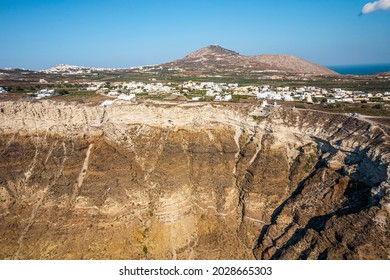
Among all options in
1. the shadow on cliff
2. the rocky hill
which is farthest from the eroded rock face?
the rocky hill

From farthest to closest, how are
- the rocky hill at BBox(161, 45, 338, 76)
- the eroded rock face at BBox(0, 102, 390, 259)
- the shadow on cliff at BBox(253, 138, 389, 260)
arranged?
1. the rocky hill at BBox(161, 45, 338, 76)
2. the eroded rock face at BBox(0, 102, 390, 259)
3. the shadow on cliff at BBox(253, 138, 389, 260)

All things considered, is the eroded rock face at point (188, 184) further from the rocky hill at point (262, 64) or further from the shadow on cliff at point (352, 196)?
the rocky hill at point (262, 64)

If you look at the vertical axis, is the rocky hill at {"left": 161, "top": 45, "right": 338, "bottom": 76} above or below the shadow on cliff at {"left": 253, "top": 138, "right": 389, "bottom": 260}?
→ above

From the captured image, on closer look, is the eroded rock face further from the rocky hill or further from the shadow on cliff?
the rocky hill

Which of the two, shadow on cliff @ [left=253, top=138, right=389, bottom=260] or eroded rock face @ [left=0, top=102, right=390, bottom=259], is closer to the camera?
shadow on cliff @ [left=253, top=138, right=389, bottom=260]

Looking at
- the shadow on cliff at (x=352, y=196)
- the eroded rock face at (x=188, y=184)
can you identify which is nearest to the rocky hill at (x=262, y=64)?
the eroded rock face at (x=188, y=184)

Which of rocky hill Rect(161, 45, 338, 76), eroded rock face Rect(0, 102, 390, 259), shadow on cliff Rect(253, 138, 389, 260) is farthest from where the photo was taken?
rocky hill Rect(161, 45, 338, 76)

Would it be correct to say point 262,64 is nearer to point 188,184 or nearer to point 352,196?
point 188,184

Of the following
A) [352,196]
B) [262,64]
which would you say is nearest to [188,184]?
[352,196]
